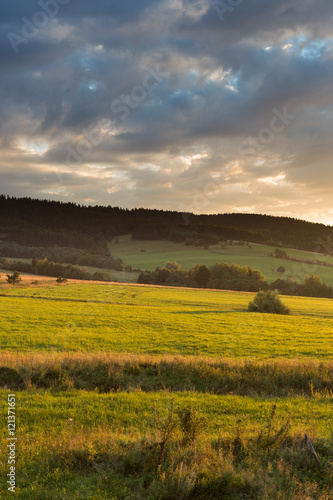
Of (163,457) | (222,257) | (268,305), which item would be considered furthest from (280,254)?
(163,457)

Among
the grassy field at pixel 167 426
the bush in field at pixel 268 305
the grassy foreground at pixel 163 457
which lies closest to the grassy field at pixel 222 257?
the bush in field at pixel 268 305

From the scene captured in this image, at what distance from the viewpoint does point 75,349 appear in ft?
79.6

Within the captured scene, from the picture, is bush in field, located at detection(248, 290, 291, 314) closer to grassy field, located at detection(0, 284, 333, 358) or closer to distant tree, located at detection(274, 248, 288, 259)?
grassy field, located at detection(0, 284, 333, 358)

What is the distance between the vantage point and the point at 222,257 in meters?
159

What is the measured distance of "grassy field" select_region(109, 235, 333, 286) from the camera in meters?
139

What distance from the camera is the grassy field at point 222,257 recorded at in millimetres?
139125

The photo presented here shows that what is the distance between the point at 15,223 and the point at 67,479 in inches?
7911

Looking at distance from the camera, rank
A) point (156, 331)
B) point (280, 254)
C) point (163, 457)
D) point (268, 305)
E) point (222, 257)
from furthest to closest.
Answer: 1. point (280, 254)
2. point (222, 257)
3. point (268, 305)
4. point (156, 331)
5. point (163, 457)

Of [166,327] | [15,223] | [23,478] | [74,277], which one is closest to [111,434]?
[23,478]

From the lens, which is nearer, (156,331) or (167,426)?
(167,426)

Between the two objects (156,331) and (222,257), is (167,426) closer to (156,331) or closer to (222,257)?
(156,331)

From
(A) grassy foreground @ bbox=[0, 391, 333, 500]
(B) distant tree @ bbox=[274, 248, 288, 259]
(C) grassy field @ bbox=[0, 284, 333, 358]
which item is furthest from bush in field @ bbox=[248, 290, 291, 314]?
(B) distant tree @ bbox=[274, 248, 288, 259]

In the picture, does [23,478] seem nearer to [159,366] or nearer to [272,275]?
[159,366]

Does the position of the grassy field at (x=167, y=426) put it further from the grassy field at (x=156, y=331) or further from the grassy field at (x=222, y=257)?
the grassy field at (x=222, y=257)
